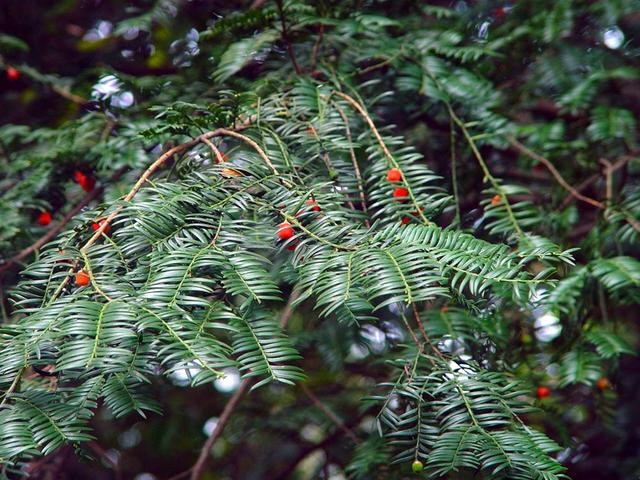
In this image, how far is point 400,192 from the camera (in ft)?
3.42

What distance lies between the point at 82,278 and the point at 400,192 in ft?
1.59

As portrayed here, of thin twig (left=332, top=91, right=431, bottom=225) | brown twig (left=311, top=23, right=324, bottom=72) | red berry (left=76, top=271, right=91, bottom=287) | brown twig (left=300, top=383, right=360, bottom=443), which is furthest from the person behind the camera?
brown twig (left=300, top=383, right=360, bottom=443)

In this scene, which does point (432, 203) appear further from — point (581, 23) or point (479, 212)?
point (581, 23)

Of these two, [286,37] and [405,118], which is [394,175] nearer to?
[286,37]

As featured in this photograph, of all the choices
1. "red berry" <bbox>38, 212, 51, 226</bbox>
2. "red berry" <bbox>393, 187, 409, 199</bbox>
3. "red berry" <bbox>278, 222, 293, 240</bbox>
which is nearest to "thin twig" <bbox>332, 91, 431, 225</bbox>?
"red berry" <bbox>393, 187, 409, 199</bbox>

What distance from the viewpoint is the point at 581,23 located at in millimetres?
1711

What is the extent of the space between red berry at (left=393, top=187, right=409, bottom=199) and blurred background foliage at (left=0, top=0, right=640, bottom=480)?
111 millimetres

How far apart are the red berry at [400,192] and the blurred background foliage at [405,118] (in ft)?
0.36

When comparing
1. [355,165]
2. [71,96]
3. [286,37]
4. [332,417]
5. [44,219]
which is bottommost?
[332,417]

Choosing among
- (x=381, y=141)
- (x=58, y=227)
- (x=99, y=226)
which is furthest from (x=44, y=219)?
(x=381, y=141)

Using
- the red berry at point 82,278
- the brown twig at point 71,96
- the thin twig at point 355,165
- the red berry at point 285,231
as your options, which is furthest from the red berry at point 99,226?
the brown twig at point 71,96

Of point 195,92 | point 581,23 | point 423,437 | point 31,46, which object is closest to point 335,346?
point 195,92

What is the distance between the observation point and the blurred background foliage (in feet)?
4.50

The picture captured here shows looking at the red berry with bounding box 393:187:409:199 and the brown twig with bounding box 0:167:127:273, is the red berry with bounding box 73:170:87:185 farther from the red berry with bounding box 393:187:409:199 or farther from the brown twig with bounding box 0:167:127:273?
the red berry with bounding box 393:187:409:199
